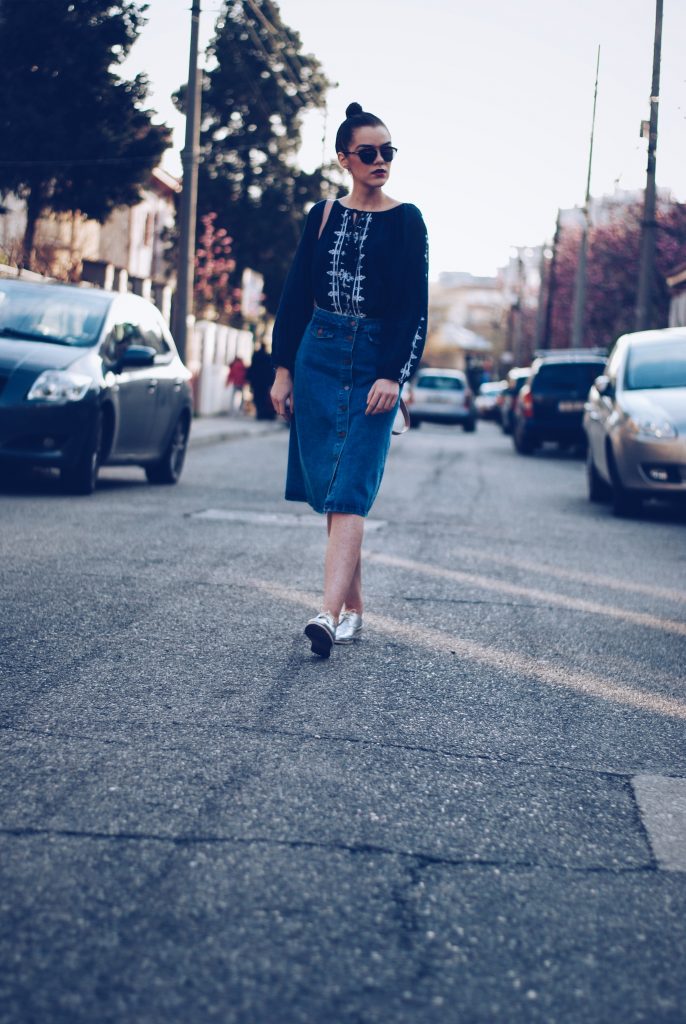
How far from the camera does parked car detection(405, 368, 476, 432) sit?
3809cm

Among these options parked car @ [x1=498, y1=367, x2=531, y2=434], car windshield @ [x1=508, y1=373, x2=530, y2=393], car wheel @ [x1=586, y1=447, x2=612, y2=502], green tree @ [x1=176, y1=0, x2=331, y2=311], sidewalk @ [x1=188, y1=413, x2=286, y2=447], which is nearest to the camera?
car wheel @ [x1=586, y1=447, x2=612, y2=502]

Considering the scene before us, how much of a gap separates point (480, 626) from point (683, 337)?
25.7 ft

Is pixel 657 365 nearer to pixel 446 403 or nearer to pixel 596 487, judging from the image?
pixel 596 487

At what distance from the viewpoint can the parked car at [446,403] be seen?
38094 millimetres

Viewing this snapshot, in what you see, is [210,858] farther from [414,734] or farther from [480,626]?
[480,626]

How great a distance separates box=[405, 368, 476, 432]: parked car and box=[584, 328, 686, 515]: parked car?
79.7 ft

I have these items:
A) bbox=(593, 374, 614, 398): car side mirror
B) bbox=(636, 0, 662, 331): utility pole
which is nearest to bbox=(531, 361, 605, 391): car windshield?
bbox=(636, 0, 662, 331): utility pole

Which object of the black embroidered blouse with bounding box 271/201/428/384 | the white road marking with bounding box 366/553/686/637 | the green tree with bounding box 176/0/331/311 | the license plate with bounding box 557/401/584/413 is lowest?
the white road marking with bounding box 366/553/686/637

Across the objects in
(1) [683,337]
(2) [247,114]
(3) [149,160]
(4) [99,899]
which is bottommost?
(4) [99,899]

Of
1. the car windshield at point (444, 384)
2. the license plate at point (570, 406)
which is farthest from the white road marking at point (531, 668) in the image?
the car windshield at point (444, 384)

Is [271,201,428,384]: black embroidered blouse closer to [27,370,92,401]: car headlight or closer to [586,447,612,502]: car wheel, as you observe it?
[27,370,92,401]: car headlight

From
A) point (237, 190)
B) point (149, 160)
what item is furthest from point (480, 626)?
point (237, 190)

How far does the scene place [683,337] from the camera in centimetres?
1327

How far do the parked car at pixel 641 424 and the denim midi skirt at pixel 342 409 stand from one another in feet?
22.8
